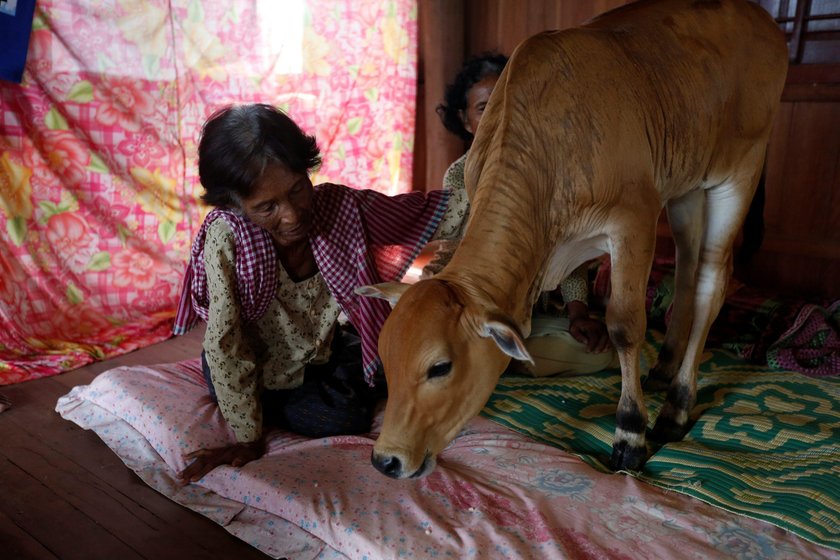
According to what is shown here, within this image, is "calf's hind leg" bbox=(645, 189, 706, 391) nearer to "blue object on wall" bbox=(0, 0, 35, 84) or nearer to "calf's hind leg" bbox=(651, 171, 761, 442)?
"calf's hind leg" bbox=(651, 171, 761, 442)

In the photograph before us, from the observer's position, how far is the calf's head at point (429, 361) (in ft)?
5.41

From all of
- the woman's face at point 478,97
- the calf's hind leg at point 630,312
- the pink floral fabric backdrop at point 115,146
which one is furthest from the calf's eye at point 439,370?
the pink floral fabric backdrop at point 115,146

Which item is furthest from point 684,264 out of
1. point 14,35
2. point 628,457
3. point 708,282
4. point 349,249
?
point 14,35

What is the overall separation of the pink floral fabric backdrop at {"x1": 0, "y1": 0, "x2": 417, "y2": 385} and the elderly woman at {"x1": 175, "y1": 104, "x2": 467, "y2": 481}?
148cm

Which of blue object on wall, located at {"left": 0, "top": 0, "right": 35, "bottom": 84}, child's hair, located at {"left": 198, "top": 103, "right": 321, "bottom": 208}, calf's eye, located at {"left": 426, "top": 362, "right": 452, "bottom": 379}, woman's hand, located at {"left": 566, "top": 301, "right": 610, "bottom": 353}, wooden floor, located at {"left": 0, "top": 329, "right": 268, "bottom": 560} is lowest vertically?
wooden floor, located at {"left": 0, "top": 329, "right": 268, "bottom": 560}

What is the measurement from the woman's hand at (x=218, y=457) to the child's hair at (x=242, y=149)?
885mm

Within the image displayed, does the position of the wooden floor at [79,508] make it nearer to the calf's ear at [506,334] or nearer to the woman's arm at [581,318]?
the calf's ear at [506,334]

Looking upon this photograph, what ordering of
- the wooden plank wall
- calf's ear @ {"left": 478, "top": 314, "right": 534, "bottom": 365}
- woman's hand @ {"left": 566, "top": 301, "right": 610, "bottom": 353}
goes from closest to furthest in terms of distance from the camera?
1. calf's ear @ {"left": 478, "top": 314, "right": 534, "bottom": 365}
2. woman's hand @ {"left": 566, "top": 301, "right": 610, "bottom": 353}
3. the wooden plank wall

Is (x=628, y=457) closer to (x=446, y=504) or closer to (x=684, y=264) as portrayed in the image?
(x=446, y=504)

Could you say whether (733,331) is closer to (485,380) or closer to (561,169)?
(561,169)

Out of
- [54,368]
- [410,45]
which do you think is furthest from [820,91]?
[54,368]

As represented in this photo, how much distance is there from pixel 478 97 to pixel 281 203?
1.45 meters

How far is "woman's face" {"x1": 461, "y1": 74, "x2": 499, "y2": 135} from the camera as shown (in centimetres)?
326

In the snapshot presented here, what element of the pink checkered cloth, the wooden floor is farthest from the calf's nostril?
the pink checkered cloth
